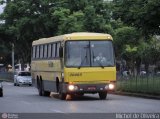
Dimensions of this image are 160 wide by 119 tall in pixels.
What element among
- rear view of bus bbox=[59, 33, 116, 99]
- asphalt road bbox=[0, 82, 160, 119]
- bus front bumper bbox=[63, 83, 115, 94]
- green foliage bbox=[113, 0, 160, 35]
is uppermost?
green foliage bbox=[113, 0, 160, 35]

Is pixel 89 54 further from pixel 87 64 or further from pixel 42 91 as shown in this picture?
pixel 42 91

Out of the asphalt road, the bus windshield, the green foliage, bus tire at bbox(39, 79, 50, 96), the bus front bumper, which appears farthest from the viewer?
bus tire at bbox(39, 79, 50, 96)

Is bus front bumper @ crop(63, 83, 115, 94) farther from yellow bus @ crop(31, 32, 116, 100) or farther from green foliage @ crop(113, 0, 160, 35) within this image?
green foliage @ crop(113, 0, 160, 35)

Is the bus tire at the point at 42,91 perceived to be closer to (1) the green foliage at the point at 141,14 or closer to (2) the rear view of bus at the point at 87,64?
(2) the rear view of bus at the point at 87,64

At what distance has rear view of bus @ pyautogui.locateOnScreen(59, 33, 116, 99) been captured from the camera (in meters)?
30.1

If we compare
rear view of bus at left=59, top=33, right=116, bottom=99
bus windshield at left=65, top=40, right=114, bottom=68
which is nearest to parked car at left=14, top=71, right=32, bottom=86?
rear view of bus at left=59, top=33, right=116, bottom=99

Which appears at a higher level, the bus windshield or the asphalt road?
the bus windshield

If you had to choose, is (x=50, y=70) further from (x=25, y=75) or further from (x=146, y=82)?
(x=25, y=75)

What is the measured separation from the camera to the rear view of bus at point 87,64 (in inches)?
1184

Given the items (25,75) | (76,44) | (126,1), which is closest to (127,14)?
(126,1)

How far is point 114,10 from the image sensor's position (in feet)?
111

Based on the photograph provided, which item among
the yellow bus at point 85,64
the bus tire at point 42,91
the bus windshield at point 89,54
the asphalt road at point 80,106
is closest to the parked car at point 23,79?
the bus tire at point 42,91

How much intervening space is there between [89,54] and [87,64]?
520 mm

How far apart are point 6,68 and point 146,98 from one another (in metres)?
94.4
